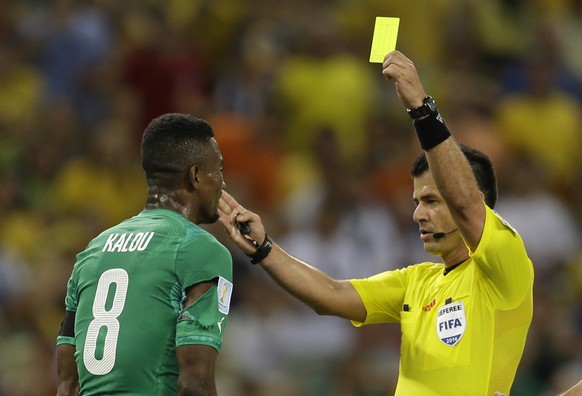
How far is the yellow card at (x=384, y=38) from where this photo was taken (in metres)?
5.34

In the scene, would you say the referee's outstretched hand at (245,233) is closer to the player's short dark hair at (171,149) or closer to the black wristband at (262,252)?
the black wristband at (262,252)

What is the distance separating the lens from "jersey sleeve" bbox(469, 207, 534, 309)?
518 cm

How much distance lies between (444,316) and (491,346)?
28 cm

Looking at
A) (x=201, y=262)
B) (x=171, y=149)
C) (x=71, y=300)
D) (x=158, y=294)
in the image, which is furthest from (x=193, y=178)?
(x=71, y=300)

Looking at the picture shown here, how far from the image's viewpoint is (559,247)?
34.6 feet

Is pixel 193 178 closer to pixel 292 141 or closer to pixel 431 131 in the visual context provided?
pixel 431 131

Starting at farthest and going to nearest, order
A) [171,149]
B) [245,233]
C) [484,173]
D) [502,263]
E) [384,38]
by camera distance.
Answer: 1. [245,233]
2. [484,173]
3. [384,38]
4. [502,263]
5. [171,149]

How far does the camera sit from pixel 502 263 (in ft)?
17.1

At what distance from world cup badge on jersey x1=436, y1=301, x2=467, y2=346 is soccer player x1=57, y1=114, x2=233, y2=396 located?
3.78ft

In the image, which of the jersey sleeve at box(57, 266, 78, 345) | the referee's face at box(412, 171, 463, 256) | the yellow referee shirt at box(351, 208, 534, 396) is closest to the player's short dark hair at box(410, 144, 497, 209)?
the referee's face at box(412, 171, 463, 256)

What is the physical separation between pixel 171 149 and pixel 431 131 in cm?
108

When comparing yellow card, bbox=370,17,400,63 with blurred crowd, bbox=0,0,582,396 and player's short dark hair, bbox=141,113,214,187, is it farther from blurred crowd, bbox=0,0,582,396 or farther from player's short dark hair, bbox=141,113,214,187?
blurred crowd, bbox=0,0,582,396

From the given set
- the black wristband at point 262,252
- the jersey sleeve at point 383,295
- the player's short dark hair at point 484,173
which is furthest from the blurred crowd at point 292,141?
the player's short dark hair at point 484,173

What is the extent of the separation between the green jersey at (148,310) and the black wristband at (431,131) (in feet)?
3.23
